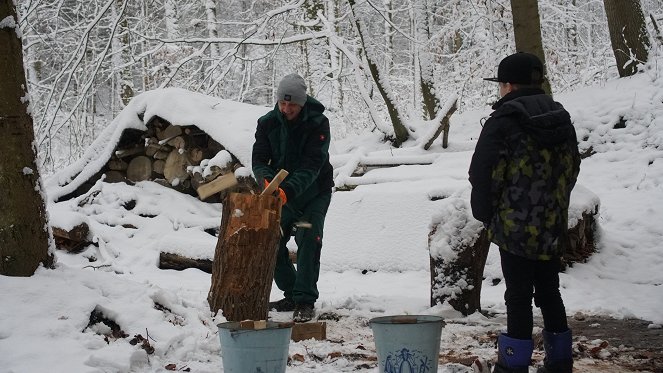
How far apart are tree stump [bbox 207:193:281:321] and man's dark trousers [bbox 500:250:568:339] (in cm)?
171

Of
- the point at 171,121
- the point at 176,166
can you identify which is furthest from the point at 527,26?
the point at 176,166

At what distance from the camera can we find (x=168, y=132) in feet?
30.6

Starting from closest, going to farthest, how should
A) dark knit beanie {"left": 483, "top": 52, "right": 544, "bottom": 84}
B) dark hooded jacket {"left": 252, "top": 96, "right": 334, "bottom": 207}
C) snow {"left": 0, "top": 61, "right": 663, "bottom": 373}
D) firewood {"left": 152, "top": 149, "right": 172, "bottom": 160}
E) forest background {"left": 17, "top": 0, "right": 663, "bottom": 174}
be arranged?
dark knit beanie {"left": 483, "top": 52, "right": 544, "bottom": 84}
snow {"left": 0, "top": 61, "right": 663, "bottom": 373}
dark hooded jacket {"left": 252, "top": 96, "right": 334, "bottom": 207}
forest background {"left": 17, "top": 0, "right": 663, "bottom": 174}
firewood {"left": 152, "top": 149, "right": 172, "bottom": 160}

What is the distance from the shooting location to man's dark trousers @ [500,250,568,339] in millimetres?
3016

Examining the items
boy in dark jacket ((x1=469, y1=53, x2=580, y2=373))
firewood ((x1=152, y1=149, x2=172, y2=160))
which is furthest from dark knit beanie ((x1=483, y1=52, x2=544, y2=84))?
firewood ((x1=152, y1=149, x2=172, y2=160))

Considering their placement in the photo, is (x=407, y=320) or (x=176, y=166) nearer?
(x=407, y=320)

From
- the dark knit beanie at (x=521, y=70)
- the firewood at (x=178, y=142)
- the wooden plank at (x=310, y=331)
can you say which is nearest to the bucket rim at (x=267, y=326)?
the wooden plank at (x=310, y=331)

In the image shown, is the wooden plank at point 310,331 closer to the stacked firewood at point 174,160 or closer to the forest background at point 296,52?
the forest background at point 296,52

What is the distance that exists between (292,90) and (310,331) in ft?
5.68

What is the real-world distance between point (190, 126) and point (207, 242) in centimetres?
233

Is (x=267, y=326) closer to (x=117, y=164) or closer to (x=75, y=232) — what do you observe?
(x=75, y=232)

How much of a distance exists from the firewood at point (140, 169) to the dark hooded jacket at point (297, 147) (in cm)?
521

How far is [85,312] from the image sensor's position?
11.3 feet

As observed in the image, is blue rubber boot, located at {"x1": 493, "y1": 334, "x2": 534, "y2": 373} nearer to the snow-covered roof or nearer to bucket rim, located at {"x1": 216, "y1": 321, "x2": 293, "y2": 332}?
bucket rim, located at {"x1": 216, "y1": 321, "x2": 293, "y2": 332}
